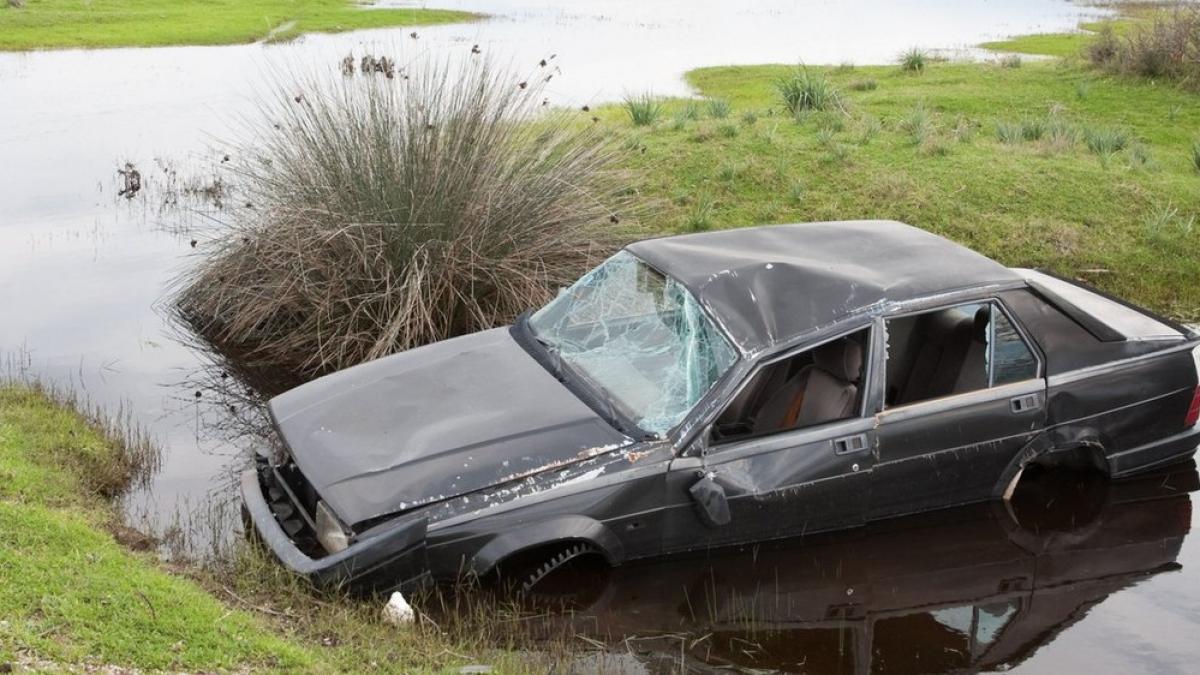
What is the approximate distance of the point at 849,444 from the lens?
7.09 metres

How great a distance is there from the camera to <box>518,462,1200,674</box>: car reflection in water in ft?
21.4

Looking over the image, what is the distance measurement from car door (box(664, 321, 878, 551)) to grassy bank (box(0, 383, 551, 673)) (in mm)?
1210

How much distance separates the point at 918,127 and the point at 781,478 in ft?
35.5

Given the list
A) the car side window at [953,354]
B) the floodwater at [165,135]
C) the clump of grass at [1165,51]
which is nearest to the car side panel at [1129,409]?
the car side window at [953,354]

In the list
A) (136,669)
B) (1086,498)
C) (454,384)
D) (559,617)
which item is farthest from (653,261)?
(136,669)

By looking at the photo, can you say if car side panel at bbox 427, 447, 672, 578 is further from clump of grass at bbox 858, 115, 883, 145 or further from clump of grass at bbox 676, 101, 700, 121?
clump of grass at bbox 676, 101, 700, 121

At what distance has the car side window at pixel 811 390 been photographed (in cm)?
711

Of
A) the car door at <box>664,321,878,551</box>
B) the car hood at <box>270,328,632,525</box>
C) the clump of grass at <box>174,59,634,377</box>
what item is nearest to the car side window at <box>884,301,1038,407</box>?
the car door at <box>664,321,878,551</box>

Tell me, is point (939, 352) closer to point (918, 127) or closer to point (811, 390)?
point (811, 390)

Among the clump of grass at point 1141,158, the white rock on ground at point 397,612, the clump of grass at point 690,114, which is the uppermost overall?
the clump of grass at point 690,114

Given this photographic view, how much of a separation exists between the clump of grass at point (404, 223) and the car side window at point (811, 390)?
3734 mm

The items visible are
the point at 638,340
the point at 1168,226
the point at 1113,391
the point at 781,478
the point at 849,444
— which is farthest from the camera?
the point at 1168,226

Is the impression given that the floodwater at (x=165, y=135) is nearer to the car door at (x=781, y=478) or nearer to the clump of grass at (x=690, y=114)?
the clump of grass at (x=690, y=114)

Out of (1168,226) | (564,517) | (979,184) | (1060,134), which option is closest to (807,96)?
(1060,134)
